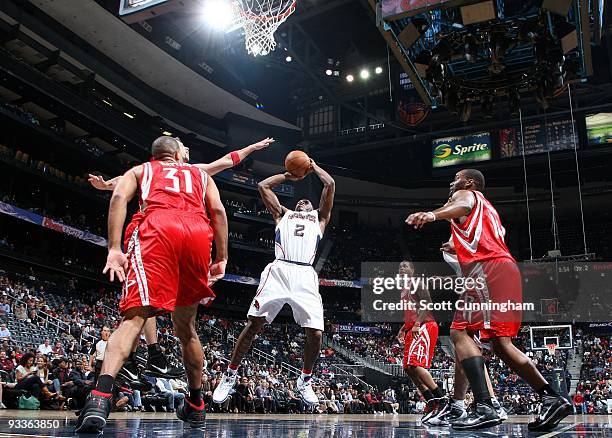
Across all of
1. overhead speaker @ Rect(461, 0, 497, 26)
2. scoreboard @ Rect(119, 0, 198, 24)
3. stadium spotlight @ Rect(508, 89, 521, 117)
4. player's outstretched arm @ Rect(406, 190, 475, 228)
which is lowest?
player's outstretched arm @ Rect(406, 190, 475, 228)

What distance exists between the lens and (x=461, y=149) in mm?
24938

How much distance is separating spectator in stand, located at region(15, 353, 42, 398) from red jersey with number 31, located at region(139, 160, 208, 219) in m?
7.05

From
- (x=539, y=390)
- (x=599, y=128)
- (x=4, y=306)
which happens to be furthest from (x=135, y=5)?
(x=599, y=128)

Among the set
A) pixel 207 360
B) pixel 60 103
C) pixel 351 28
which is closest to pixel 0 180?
pixel 60 103

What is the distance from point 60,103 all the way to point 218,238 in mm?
19225

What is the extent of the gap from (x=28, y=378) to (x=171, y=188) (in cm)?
721

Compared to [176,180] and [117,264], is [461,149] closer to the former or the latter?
[176,180]

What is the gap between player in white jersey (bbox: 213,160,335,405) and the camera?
18.4 ft

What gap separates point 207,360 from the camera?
58.5 feet

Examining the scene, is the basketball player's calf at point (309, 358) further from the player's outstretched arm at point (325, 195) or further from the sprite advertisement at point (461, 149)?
the sprite advertisement at point (461, 149)

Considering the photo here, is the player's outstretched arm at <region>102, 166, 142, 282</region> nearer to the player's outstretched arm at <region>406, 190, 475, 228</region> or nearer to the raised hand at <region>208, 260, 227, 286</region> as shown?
the raised hand at <region>208, 260, 227, 286</region>

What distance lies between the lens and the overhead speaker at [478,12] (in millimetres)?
7157

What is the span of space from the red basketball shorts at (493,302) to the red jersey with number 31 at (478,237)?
63mm

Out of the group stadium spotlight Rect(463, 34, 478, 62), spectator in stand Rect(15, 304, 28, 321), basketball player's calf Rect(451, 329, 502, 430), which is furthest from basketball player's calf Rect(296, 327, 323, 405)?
spectator in stand Rect(15, 304, 28, 321)
